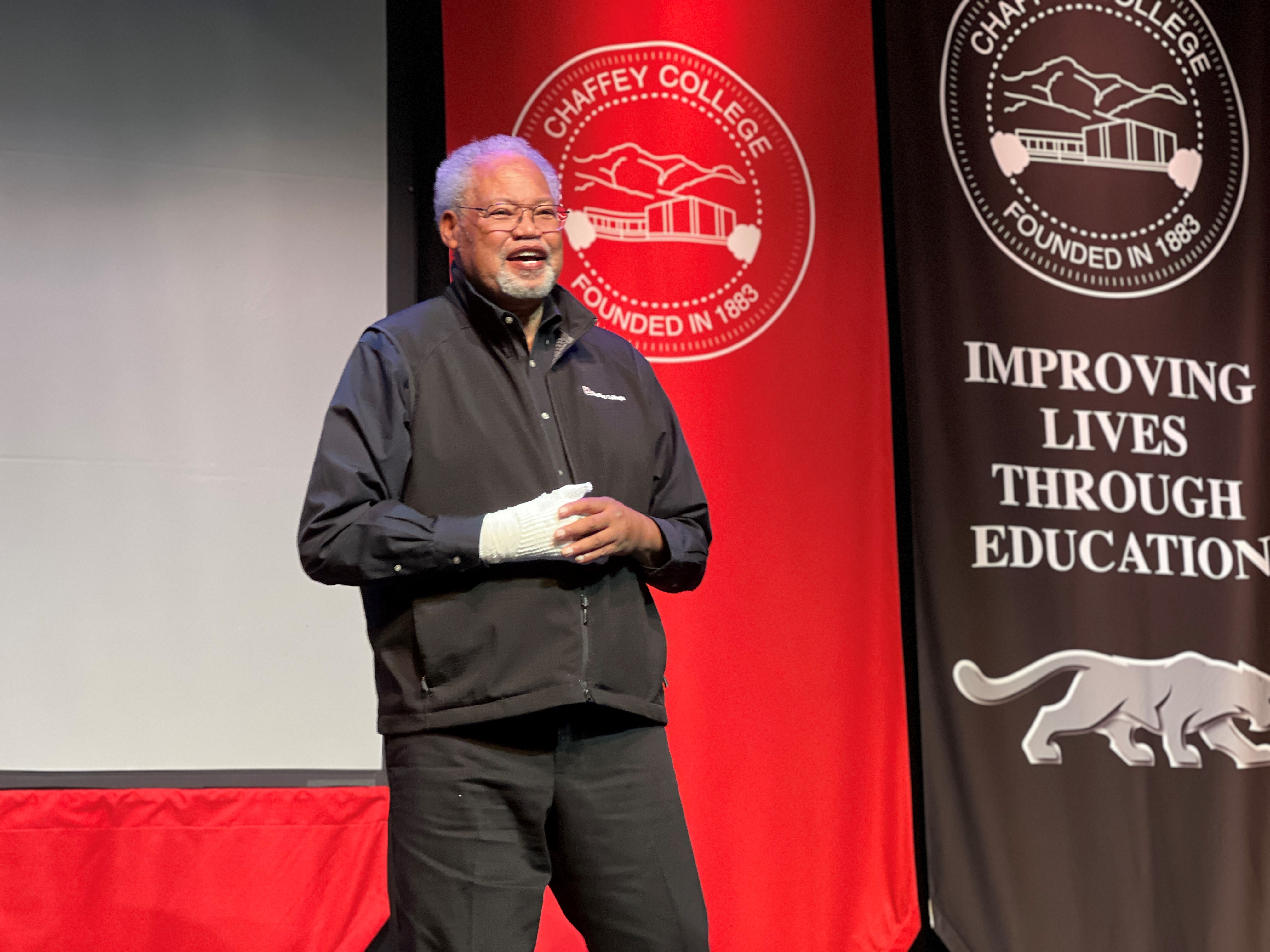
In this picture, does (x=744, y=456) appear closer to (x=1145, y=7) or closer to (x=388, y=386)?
(x=388, y=386)

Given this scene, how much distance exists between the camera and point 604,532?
5.24 feet

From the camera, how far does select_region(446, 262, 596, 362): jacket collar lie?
179 cm

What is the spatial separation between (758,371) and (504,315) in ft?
3.91

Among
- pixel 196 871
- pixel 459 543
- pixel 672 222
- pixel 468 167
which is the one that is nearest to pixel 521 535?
pixel 459 543

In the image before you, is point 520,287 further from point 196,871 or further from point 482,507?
point 196,871

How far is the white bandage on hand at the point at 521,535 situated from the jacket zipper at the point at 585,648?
0.09 metres

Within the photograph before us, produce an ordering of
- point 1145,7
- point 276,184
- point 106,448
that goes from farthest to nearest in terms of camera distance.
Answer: point 1145,7 < point 276,184 < point 106,448

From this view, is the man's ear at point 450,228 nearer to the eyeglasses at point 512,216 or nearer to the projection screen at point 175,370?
the eyeglasses at point 512,216

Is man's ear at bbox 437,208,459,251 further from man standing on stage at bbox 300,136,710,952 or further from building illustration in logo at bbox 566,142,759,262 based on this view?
building illustration in logo at bbox 566,142,759,262

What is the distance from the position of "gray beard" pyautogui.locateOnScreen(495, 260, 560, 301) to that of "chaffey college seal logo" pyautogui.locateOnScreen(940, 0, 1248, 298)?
5.55ft

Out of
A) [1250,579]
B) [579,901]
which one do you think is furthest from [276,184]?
Result: [1250,579]

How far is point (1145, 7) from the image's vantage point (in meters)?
3.32

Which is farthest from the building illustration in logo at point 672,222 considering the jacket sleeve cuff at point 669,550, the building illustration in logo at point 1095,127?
the jacket sleeve cuff at point 669,550

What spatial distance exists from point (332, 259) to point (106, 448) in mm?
629
